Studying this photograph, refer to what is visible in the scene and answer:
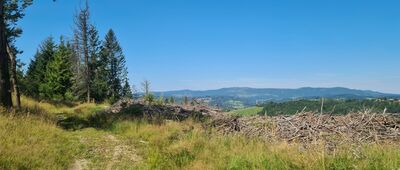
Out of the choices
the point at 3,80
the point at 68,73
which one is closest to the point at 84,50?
the point at 68,73

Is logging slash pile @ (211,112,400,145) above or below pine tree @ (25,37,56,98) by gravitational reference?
below

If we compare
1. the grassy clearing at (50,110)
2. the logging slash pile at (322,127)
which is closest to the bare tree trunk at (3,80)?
the grassy clearing at (50,110)

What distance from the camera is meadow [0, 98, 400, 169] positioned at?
7570 mm

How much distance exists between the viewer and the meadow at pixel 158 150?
7.57 m

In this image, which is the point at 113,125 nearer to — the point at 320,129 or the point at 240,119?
the point at 240,119

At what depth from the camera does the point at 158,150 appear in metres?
10.9

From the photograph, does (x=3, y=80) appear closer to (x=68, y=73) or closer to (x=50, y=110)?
(x=50, y=110)

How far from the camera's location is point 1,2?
1650 centimetres

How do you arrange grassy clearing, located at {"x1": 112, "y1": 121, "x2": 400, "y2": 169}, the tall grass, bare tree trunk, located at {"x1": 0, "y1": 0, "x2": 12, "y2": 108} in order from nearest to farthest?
grassy clearing, located at {"x1": 112, "y1": 121, "x2": 400, "y2": 169} → the tall grass → bare tree trunk, located at {"x1": 0, "y1": 0, "x2": 12, "y2": 108}

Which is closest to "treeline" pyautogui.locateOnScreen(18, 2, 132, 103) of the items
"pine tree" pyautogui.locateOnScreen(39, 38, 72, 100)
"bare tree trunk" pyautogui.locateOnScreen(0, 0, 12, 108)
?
"pine tree" pyautogui.locateOnScreen(39, 38, 72, 100)

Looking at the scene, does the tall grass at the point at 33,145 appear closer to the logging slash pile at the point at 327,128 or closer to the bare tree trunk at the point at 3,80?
the bare tree trunk at the point at 3,80

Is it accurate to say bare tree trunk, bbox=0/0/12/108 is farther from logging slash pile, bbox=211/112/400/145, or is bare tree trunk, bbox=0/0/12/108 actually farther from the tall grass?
logging slash pile, bbox=211/112/400/145

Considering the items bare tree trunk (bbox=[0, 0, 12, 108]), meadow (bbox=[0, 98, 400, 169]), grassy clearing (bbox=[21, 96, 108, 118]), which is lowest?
meadow (bbox=[0, 98, 400, 169])

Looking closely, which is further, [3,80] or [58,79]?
[58,79]
